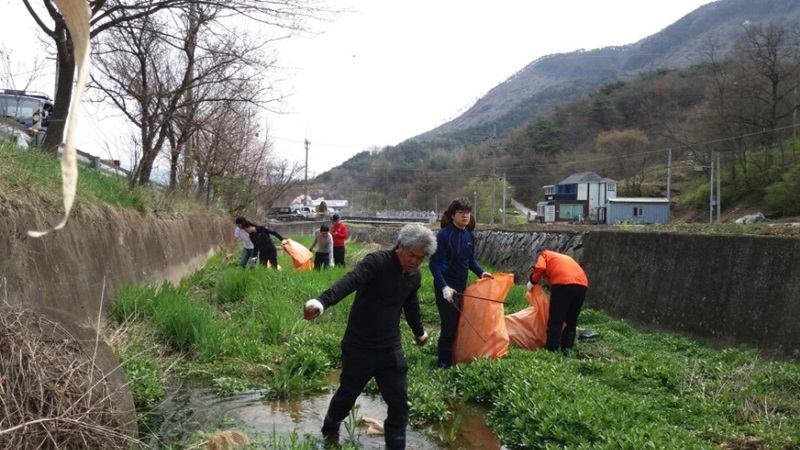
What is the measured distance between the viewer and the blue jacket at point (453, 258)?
21.4 ft

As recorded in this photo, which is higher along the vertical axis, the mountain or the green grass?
the mountain

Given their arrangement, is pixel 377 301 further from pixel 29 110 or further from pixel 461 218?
pixel 29 110

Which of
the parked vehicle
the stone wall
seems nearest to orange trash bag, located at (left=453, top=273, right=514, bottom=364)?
the stone wall

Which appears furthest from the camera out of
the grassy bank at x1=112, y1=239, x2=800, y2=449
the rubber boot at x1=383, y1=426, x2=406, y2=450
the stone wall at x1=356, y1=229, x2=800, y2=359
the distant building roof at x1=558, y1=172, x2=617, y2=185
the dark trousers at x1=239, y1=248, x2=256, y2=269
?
the distant building roof at x1=558, y1=172, x2=617, y2=185

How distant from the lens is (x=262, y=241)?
44.0 feet

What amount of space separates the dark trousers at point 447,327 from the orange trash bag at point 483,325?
0.06m

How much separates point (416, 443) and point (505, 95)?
631ft

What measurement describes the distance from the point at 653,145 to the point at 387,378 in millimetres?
68219

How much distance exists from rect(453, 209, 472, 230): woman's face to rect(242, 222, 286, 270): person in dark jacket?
273 inches

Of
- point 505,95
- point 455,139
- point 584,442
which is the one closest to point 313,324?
point 584,442

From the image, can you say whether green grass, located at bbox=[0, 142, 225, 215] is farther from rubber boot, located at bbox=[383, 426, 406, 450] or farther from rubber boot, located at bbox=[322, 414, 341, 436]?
rubber boot, located at bbox=[383, 426, 406, 450]

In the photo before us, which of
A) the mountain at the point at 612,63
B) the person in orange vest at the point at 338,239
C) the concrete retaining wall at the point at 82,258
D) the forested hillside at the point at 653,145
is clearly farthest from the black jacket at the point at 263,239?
the mountain at the point at 612,63

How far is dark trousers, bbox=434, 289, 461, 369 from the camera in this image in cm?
661

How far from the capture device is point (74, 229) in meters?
6.55
